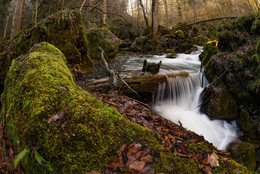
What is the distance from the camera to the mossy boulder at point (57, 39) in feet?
15.1

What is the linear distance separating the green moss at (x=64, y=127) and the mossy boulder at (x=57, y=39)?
346cm

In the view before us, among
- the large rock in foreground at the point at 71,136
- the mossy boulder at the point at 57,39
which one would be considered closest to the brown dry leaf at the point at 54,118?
the large rock in foreground at the point at 71,136

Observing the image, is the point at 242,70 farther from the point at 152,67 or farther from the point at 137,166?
the point at 137,166

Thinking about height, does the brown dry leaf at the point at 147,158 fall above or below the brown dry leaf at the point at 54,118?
below

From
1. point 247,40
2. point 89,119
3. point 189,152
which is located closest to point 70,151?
point 89,119

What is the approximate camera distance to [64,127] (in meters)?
1.48

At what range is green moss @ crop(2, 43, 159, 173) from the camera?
1.40 m

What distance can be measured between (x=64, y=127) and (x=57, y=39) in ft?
16.4

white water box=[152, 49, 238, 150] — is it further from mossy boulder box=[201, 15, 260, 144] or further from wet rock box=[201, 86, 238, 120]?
mossy boulder box=[201, 15, 260, 144]

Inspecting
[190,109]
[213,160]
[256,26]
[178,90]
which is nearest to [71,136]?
[213,160]

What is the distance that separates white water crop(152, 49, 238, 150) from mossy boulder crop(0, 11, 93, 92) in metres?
3.95

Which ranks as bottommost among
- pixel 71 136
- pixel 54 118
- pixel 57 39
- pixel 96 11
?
pixel 71 136

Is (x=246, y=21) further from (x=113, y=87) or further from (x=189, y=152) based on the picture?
(x=189, y=152)

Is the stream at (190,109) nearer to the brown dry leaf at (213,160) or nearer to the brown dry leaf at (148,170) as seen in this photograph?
the brown dry leaf at (213,160)
